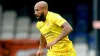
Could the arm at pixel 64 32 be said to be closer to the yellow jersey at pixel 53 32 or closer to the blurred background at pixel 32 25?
the yellow jersey at pixel 53 32

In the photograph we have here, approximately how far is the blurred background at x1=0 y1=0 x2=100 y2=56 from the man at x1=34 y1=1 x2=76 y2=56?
6.94 m

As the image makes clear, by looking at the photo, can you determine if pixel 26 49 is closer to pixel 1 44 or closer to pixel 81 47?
pixel 1 44

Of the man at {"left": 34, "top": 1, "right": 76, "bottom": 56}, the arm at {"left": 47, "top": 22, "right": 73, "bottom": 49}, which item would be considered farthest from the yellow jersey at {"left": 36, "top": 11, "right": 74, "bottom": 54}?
the arm at {"left": 47, "top": 22, "right": 73, "bottom": 49}

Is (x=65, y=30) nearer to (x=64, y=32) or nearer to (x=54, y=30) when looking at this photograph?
(x=64, y=32)

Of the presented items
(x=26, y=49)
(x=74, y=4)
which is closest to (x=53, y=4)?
(x=74, y=4)

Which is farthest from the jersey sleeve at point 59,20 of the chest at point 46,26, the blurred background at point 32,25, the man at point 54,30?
the blurred background at point 32,25

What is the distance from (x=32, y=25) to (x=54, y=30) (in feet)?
28.1

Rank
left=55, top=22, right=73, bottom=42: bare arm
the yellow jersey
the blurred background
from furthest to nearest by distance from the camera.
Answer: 1. the blurred background
2. the yellow jersey
3. left=55, top=22, right=73, bottom=42: bare arm

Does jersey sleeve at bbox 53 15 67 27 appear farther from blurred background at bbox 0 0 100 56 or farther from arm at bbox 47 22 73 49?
blurred background at bbox 0 0 100 56

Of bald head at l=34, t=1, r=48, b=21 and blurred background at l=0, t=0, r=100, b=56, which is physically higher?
bald head at l=34, t=1, r=48, b=21

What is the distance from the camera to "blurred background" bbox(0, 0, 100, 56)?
1417cm

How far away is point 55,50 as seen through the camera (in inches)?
258

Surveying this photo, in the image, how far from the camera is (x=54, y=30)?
6473mm

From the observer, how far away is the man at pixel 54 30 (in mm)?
6246
